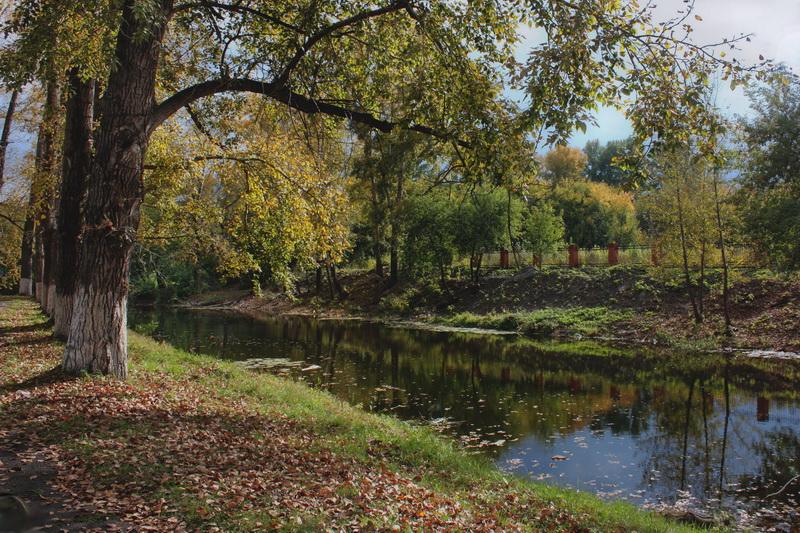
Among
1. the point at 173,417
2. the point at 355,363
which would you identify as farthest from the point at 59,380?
the point at 355,363

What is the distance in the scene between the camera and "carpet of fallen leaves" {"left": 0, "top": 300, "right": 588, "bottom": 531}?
18.7 ft

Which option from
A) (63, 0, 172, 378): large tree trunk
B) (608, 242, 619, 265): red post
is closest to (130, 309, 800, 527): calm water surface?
(63, 0, 172, 378): large tree trunk

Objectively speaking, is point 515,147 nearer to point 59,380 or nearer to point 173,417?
point 173,417

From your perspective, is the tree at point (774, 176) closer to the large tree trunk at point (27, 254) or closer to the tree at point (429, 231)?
the tree at point (429, 231)

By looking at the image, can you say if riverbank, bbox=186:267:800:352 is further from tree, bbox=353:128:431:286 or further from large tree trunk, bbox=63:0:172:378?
large tree trunk, bbox=63:0:172:378

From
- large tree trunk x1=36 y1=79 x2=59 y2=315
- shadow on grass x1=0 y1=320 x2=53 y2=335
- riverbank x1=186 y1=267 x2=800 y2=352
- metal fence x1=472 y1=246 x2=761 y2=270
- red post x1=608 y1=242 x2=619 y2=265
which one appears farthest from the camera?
red post x1=608 y1=242 x2=619 y2=265

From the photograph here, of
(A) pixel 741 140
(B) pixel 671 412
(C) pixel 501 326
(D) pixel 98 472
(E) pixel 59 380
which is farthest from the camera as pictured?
(C) pixel 501 326

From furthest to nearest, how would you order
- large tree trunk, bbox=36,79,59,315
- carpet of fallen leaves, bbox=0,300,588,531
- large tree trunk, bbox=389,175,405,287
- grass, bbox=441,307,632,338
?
large tree trunk, bbox=389,175,405,287
grass, bbox=441,307,632,338
large tree trunk, bbox=36,79,59,315
carpet of fallen leaves, bbox=0,300,588,531

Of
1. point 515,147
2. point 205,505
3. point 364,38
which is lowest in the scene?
point 205,505

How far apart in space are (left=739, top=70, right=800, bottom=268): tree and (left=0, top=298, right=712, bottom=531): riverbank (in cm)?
1600

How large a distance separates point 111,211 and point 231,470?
5343 mm

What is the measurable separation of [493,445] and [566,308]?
72.8 feet

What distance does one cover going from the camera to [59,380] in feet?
32.1

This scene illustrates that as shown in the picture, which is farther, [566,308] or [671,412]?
[566,308]
